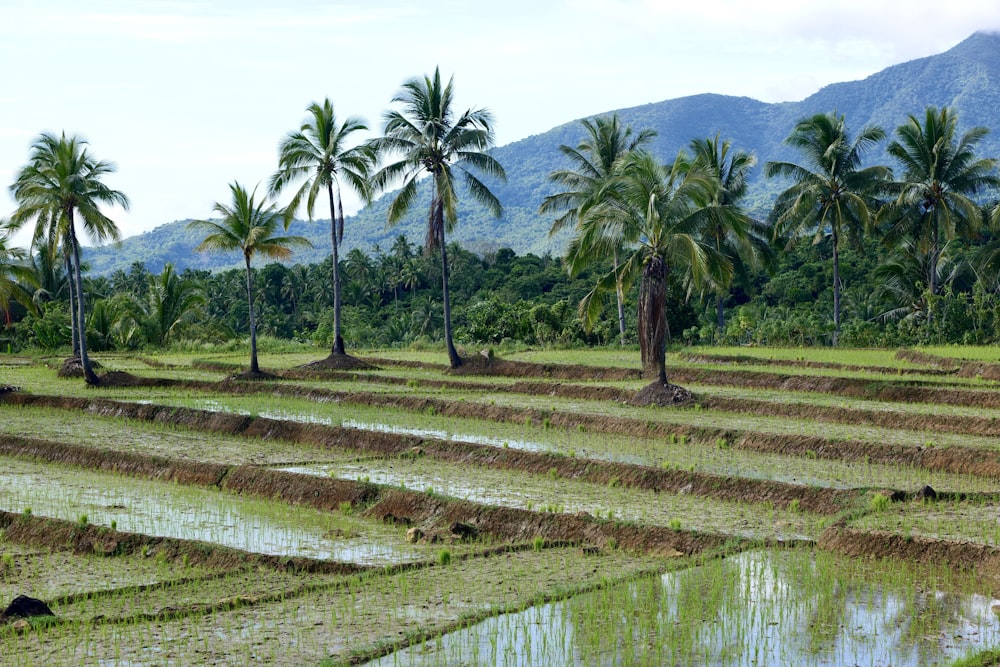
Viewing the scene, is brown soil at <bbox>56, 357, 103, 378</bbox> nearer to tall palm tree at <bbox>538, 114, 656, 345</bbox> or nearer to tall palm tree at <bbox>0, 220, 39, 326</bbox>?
tall palm tree at <bbox>0, 220, 39, 326</bbox>

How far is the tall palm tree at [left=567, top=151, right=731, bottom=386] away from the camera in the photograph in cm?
1917

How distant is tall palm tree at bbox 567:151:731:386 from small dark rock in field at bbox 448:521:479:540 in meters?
9.76

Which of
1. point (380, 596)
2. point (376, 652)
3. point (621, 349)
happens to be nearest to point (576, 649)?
point (376, 652)

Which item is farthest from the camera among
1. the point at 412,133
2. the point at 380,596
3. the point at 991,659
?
the point at 412,133

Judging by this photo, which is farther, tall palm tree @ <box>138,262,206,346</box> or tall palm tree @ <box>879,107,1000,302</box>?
tall palm tree @ <box>138,262,206,346</box>

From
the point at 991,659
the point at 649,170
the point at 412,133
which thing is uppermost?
the point at 412,133

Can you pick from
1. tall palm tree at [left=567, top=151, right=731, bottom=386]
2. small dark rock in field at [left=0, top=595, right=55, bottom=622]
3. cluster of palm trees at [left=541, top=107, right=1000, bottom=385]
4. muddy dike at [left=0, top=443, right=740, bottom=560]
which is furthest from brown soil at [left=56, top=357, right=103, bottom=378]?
small dark rock in field at [left=0, top=595, right=55, bottom=622]

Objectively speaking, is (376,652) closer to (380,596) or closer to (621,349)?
(380,596)

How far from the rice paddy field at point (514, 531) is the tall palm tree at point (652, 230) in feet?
5.68

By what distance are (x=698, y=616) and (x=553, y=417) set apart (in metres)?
10.3

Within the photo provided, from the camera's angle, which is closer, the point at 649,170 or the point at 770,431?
the point at 770,431

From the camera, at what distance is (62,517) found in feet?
35.7

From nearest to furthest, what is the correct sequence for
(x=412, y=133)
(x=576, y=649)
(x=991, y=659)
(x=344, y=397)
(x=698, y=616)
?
(x=991, y=659) → (x=576, y=649) → (x=698, y=616) → (x=344, y=397) → (x=412, y=133)

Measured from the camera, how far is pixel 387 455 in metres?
14.8
